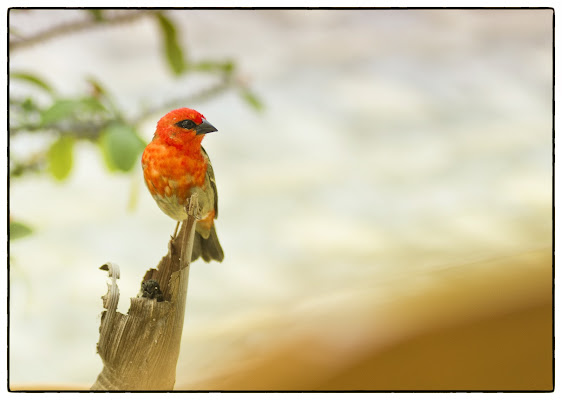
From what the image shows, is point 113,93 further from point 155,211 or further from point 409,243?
point 409,243

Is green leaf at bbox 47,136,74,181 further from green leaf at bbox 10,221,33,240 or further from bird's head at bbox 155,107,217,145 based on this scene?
bird's head at bbox 155,107,217,145

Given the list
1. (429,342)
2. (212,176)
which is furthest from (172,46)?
(429,342)

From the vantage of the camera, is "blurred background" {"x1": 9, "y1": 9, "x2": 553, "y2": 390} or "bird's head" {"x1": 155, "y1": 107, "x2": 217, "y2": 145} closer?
"bird's head" {"x1": 155, "y1": 107, "x2": 217, "y2": 145}

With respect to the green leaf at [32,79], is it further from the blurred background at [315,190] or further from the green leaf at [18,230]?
the green leaf at [18,230]

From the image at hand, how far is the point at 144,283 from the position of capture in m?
0.95

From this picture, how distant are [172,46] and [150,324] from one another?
69cm

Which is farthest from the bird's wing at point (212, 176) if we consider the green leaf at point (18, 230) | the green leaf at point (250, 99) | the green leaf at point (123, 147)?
the green leaf at point (18, 230)

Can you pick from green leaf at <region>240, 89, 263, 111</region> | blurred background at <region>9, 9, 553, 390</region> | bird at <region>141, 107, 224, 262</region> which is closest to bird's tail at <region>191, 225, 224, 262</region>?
bird at <region>141, 107, 224, 262</region>

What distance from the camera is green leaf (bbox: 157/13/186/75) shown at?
1280 mm

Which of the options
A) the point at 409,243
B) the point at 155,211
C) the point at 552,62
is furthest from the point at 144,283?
the point at 552,62

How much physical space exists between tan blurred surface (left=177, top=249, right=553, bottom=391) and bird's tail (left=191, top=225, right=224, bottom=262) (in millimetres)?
335

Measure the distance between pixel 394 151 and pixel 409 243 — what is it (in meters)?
0.24

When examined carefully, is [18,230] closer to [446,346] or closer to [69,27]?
[69,27]

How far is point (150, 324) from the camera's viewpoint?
934mm
